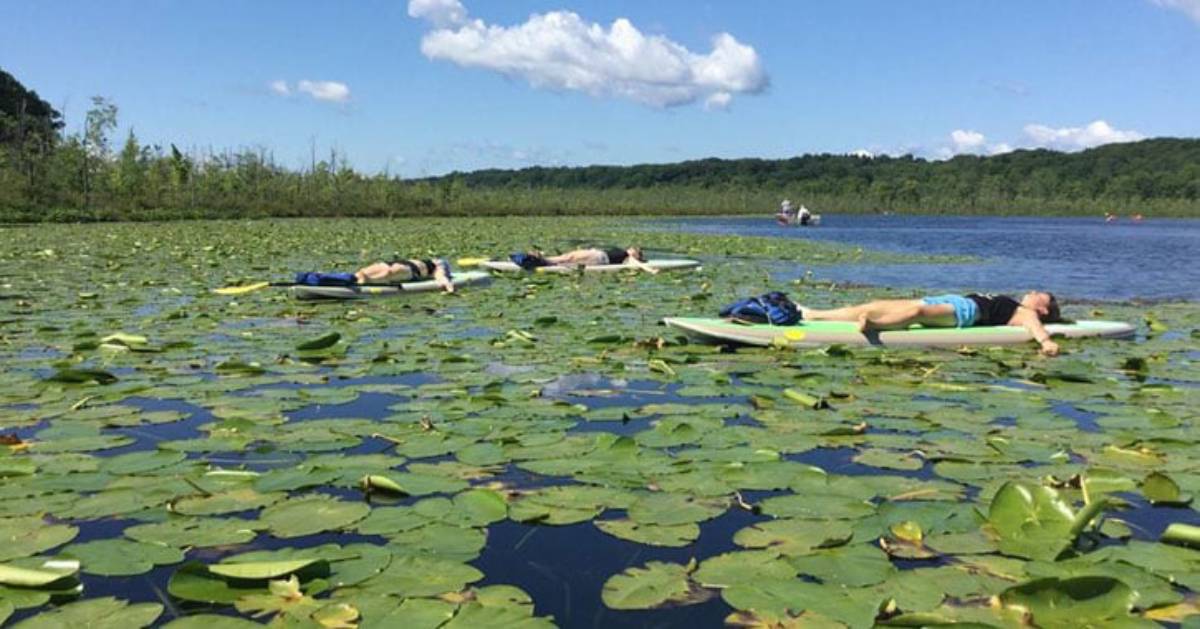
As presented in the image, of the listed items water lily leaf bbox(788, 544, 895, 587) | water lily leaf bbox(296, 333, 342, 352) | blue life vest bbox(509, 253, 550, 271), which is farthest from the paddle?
water lily leaf bbox(788, 544, 895, 587)

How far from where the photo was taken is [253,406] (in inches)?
168

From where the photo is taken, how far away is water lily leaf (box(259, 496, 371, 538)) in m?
2.62

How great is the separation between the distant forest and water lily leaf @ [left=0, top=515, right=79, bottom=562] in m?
27.9

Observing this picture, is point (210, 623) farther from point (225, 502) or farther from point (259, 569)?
point (225, 502)

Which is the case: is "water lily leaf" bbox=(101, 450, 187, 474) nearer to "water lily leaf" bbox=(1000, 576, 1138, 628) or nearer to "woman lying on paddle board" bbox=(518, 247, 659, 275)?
"water lily leaf" bbox=(1000, 576, 1138, 628)

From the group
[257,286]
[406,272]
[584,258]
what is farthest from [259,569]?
[584,258]

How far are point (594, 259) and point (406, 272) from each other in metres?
3.89

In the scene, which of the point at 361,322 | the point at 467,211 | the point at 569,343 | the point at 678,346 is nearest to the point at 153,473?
the point at 569,343

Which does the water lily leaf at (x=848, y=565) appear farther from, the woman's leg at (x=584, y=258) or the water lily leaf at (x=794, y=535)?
the woman's leg at (x=584, y=258)

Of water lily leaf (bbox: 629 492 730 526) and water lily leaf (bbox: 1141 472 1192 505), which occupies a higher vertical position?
water lily leaf (bbox: 1141 472 1192 505)

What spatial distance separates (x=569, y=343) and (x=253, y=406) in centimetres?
272

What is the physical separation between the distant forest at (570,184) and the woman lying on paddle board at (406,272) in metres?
21.5

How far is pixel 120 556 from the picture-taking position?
93.0 inches

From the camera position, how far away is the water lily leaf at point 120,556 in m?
2.29
